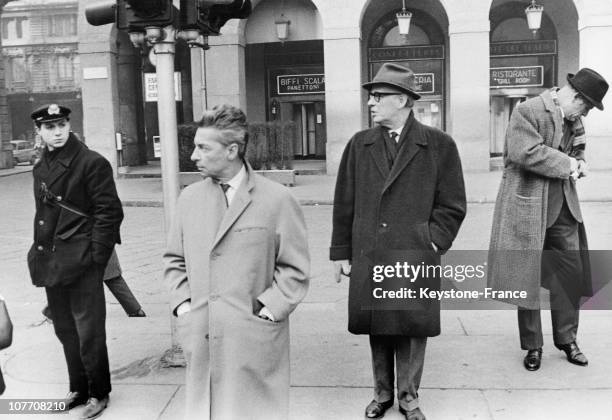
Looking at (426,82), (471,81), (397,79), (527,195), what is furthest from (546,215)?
(426,82)

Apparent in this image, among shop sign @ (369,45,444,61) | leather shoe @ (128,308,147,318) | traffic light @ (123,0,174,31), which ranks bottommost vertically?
leather shoe @ (128,308,147,318)

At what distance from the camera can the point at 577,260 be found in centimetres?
494

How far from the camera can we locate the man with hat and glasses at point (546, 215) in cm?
477

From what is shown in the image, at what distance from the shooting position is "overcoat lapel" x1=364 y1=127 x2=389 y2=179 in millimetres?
4039

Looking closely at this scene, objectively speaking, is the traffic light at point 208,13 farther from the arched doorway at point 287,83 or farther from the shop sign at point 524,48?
the arched doorway at point 287,83

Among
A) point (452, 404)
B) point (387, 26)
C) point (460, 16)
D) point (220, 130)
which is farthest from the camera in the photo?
point (387, 26)

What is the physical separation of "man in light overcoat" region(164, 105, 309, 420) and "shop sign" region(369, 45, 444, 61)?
2088 centimetres

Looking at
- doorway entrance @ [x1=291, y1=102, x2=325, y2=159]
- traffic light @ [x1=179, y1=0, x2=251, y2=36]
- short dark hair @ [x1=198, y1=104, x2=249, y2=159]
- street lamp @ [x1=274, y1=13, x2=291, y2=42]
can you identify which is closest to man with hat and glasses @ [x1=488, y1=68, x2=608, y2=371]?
traffic light @ [x1=179, y1=0, x2=251, y2=36]

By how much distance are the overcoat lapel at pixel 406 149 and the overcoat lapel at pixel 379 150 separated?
0.05 meters

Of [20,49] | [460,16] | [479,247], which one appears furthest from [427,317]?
[20,49]

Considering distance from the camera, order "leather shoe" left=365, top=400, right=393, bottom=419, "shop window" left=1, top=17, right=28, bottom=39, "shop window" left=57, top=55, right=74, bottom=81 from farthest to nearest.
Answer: "shop window" left=1, top=17, right=28, bottom=39, "shop window" left=57, top=55, right=74, bottom=81, "leather shoe" left=365, top=400, right=393, bottom=419

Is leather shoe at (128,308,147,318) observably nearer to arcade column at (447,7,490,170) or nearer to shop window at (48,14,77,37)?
arcade column at (447,7,490,170)

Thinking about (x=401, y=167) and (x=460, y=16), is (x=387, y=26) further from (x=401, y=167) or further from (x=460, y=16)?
(x=401, y=167)

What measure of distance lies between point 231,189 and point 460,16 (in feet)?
58.6
